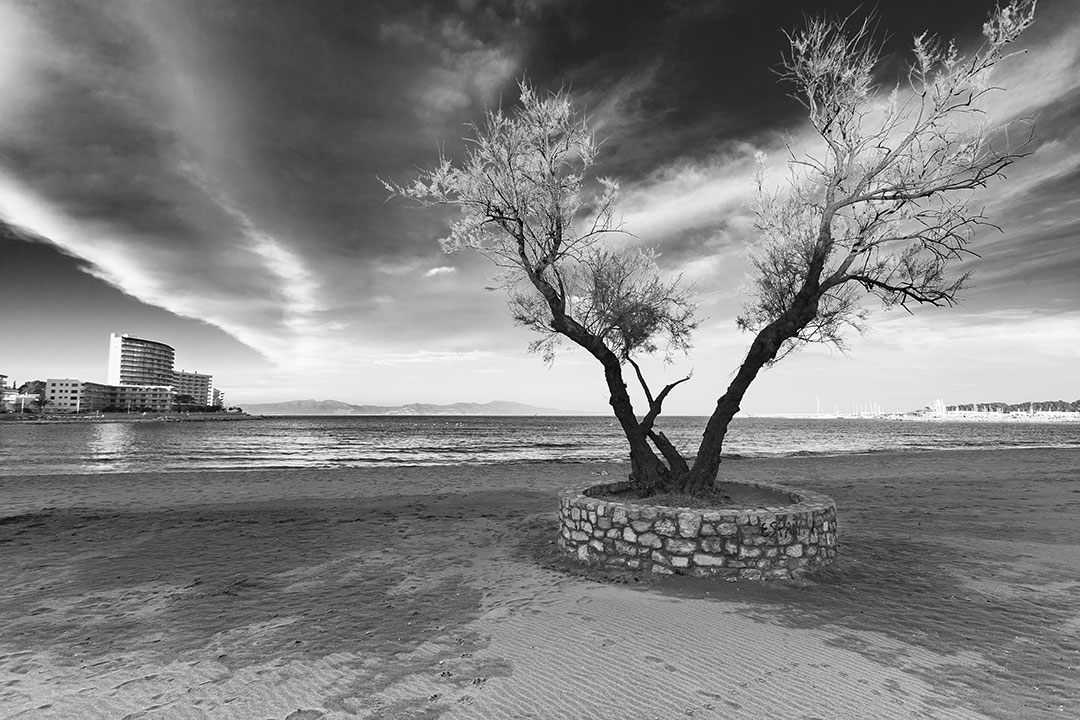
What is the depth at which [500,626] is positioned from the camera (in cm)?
645

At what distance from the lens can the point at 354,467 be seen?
2953cm

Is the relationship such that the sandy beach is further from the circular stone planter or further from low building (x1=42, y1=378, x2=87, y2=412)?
low building (x1=42, y1=378, x2=87, y2=412)

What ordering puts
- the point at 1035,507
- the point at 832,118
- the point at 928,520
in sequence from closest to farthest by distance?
the point at 832,118, the point at 928,520, the point at 1035,507

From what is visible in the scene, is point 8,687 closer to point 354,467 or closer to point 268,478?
point 268,478

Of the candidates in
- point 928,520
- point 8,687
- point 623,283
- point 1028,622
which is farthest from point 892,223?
point 8,687

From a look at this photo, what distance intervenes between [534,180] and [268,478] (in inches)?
785

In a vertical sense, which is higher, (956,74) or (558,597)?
(956,74)

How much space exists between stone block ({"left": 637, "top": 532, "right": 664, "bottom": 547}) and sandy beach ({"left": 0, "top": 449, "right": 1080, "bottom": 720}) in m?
0.52

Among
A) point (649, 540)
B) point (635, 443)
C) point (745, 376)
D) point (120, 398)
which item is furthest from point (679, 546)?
point (120, 398)

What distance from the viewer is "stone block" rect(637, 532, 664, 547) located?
819 centimetres

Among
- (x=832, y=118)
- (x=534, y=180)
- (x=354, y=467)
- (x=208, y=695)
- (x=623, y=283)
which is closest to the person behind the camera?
(x=208, y=695)

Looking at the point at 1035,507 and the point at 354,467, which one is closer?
the point at 1035,507

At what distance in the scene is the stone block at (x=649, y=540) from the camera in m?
8.19

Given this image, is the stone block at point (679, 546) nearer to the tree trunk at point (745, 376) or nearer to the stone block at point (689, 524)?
the stone block at point (689, 524)
